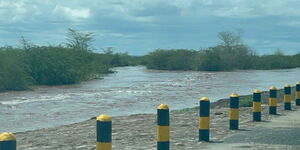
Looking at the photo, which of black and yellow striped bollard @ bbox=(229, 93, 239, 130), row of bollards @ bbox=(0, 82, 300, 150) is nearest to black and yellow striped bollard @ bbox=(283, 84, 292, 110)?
row of bollards @ bbox=(0, 82, 300, 150)

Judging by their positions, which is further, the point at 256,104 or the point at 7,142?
the point at 256,104

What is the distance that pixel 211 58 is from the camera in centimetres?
7550

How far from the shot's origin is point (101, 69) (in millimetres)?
64250

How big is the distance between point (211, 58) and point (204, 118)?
214 ft

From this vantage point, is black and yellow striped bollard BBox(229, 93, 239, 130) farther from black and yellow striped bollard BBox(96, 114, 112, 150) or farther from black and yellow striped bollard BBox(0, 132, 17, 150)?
black and yellow striped bollard BBox(0, 132, 17, 150)

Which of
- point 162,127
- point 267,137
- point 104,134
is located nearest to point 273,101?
point 267,137

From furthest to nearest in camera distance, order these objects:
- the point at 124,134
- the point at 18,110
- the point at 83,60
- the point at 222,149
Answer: the point at 83,60, the point at 18,110, the point at 124,134, the point at 222,149

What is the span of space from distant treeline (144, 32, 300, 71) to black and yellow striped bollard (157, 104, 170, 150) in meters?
66.3

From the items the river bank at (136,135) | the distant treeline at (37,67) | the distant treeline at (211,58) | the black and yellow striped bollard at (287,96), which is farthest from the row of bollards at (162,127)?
the distant treeline at (211,58)

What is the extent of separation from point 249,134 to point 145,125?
4042 mm

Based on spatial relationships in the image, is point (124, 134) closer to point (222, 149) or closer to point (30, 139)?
point (30, 139)

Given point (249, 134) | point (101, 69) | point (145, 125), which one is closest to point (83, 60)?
point (101, 69)

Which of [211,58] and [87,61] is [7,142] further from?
[211,58]

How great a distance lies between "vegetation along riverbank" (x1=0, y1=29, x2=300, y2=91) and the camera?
4039 cm
